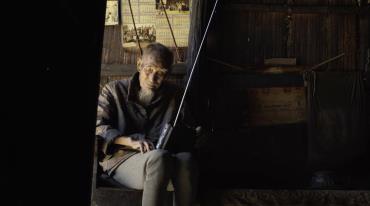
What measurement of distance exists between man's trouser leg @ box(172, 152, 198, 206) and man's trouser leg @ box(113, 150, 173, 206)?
0.07 m

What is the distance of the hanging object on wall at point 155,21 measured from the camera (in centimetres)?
512

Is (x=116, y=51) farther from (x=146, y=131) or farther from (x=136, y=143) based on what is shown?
(x=136, y=143)

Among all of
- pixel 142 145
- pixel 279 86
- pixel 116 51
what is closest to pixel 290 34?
pixel 279 86

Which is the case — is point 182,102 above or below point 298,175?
above

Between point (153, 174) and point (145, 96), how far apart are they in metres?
0.93

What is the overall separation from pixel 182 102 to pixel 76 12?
270 cm

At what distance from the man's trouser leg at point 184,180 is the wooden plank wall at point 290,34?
2056mm

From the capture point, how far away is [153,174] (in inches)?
135

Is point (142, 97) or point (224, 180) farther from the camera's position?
point (224, 180)

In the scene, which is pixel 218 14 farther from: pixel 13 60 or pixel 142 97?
pixel 13 60

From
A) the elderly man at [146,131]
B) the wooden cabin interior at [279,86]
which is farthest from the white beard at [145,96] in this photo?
the wooden cabin interior at [279,86]

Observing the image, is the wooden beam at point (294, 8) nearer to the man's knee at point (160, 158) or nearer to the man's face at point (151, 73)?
the man's face at point (151, 73)

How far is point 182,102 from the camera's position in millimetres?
→ 3943

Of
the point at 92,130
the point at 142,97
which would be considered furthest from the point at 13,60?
the point at 142,97
